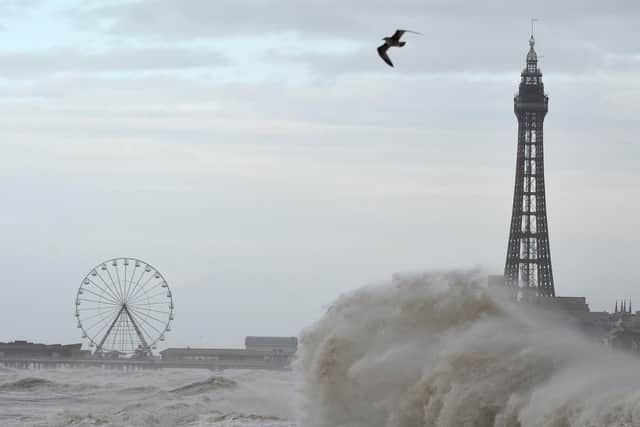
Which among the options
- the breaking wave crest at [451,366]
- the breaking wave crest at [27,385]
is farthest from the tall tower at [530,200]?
the breaking wave crest at [451,366]

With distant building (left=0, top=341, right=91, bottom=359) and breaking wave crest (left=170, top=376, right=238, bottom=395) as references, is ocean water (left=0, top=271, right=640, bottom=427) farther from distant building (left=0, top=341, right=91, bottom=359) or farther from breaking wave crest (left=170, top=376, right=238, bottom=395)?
distant building (left=0, top=341, right=91, bottom=359)

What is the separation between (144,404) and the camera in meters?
55.9

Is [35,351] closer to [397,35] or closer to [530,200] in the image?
[530,200]

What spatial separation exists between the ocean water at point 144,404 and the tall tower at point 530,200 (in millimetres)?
66507

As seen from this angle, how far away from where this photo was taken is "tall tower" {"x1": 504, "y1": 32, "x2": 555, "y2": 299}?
470ft

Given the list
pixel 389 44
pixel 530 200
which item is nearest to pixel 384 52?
pixel 389 44

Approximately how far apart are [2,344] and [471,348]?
13532 cm

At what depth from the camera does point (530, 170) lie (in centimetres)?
14825

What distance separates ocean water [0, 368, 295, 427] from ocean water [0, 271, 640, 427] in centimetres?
22

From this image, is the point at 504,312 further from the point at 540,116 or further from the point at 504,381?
the point at 540,116

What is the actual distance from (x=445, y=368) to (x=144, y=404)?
79.7 feet

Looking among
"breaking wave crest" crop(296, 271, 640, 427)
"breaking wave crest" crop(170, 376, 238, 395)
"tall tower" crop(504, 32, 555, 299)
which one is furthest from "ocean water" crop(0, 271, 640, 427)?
"tall tower" crop(504, 32, 555, 299)

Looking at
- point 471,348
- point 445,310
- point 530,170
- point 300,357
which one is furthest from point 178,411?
point 530,170

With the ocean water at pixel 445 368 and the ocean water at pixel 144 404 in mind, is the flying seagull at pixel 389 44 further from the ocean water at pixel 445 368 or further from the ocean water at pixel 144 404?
the ocean water at pixel 144 404
